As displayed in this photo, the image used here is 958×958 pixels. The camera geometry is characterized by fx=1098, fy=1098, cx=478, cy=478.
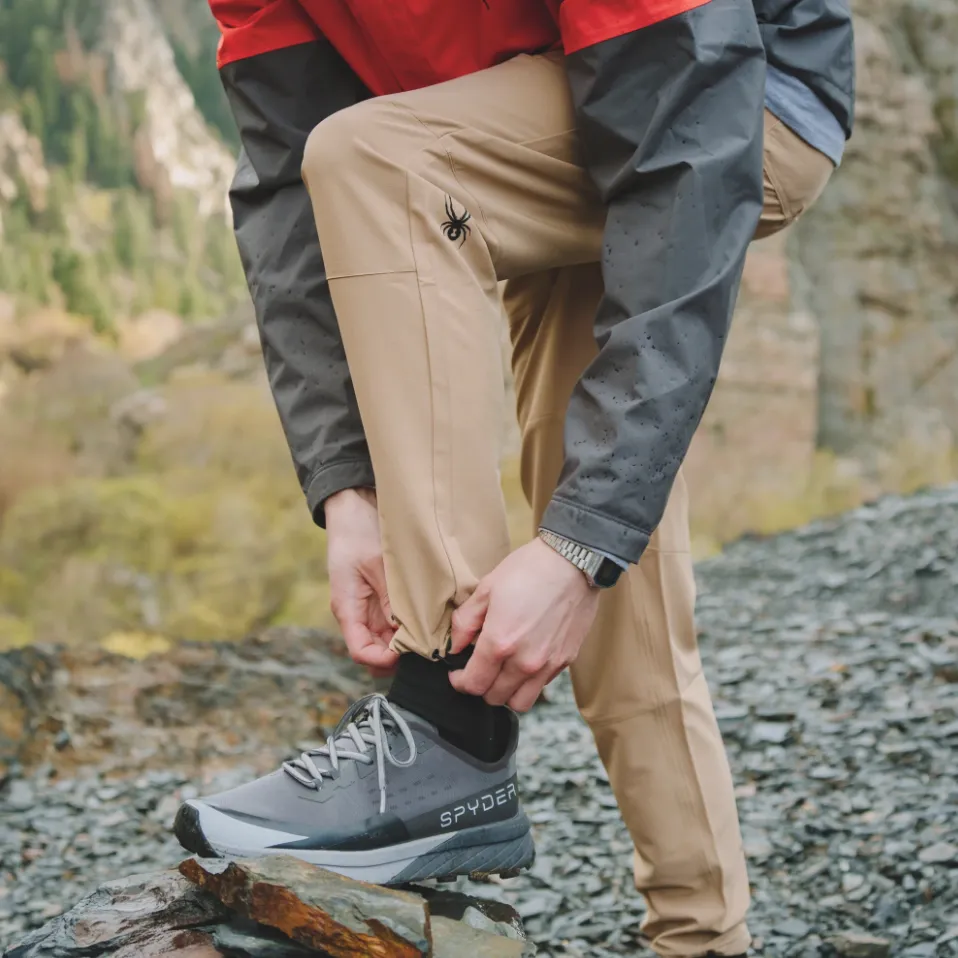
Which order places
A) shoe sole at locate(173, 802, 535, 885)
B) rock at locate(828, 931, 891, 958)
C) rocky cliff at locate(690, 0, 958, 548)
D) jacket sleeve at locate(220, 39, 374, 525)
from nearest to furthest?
shoe sole at locate(173, 802, 535, 885), jacket sleeve at locate(220, 39, 374, 525), rock at locate(828, 931, 891, 958), rocky cliff at locate(690, 0, 958, 548)

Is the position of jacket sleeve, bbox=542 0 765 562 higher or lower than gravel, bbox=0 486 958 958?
higher

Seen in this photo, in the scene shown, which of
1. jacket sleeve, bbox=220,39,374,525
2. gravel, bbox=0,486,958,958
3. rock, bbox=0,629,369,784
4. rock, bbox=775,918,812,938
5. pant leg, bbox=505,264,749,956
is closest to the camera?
jacket sleeve, bbox=220,39,374,525

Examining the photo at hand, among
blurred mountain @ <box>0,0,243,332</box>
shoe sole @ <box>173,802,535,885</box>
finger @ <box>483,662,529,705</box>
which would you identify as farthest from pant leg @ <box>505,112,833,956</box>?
blurred mountain @ <box>0,0,243,332</box>

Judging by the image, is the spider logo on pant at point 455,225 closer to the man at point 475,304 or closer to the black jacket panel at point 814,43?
the man at point 475,304

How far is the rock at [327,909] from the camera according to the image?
143 centimetres

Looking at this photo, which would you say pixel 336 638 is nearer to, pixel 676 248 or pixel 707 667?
pixel 707 667

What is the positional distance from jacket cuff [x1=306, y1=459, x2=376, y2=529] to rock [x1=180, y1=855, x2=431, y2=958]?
0.54 m

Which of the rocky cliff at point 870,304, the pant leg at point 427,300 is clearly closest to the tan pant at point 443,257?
the pant leg at point 427,300

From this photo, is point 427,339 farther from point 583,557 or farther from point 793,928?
point 793,928

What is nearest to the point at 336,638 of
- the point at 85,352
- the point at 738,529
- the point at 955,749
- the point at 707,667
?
the point at 707,667

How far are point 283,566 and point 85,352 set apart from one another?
5.88m

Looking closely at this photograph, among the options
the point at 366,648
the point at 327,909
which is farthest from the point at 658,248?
the point at 327,909

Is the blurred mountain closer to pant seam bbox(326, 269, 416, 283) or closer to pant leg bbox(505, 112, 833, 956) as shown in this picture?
pant leg bbox(505, 112, 833, 956)

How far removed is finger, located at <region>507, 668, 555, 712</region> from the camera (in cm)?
143
